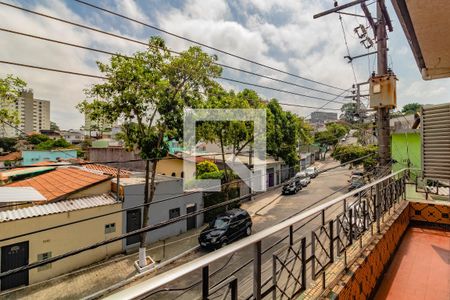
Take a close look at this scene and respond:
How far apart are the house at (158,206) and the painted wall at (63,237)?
0.48m

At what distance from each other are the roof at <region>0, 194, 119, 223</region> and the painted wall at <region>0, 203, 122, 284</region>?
0.15 metres

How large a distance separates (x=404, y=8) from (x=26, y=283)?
12480 mm

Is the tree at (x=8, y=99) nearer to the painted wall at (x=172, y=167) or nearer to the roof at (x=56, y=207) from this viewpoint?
the roof at (x=56, y=207)

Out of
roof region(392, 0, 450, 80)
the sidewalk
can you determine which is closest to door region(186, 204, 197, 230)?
the sidewalk

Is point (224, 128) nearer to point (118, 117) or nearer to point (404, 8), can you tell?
point (118, 117)

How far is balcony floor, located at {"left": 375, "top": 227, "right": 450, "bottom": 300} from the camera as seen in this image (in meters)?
2.81

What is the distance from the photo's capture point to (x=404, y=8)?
2045 millimetres

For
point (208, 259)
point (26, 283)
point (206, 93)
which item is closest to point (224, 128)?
point (206, 93)

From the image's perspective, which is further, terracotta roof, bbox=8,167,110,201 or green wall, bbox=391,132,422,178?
green wall, bbox=391,132,422,178

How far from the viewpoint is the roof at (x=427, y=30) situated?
2.03m

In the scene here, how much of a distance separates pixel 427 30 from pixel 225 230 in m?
10.1

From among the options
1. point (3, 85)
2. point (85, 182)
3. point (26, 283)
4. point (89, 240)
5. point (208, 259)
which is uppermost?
point (3, 85)

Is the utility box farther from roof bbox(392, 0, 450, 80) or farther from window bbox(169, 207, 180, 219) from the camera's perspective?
window bbox(169, 207, 180, 219)

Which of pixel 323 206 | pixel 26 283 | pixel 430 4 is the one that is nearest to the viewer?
pixel 430 4
